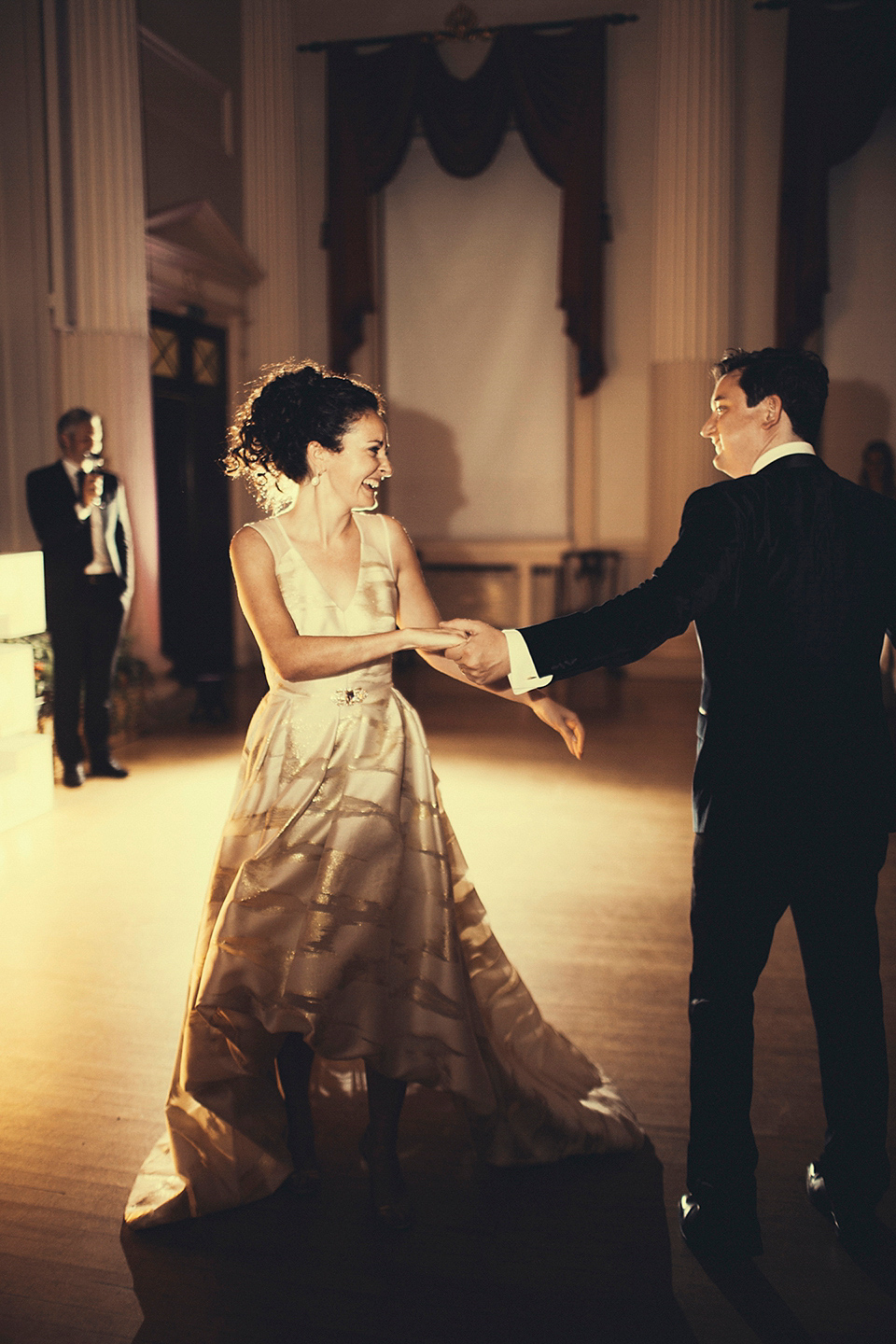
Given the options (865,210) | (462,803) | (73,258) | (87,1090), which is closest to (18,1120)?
(87,1090)

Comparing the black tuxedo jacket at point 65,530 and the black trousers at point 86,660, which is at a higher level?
the black tuxedo jacket at point 65,530

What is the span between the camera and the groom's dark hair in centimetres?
175

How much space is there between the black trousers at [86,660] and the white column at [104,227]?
4.78 ft

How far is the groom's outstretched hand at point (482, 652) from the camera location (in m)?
1.89

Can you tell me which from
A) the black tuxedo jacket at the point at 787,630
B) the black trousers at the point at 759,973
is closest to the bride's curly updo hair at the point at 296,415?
the black tuxedo jacket at the point at 787,630

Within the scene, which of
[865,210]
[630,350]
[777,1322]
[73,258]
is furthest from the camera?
[630,350]

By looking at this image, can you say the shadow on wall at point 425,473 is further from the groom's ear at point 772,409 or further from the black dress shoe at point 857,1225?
the black dress shoe at point 857,1225

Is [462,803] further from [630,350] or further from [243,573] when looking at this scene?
[630,350]

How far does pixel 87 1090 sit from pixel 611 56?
29.8 feet

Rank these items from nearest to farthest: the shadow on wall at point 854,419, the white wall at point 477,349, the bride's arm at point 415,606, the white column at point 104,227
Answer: the bride's arm at point 415,606, the white column at point 104,227, the shadow on wall at point 854,419, the white wall at point 477,349

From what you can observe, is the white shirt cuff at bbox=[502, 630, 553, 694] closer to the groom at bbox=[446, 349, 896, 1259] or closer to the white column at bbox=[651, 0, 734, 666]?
the groom at bbox=[446, 349, 896, 1259]

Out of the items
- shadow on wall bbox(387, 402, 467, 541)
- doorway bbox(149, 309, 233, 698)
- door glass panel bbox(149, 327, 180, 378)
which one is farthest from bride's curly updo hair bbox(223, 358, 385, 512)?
shadow on wall bbox(387, 402, 467, 541)

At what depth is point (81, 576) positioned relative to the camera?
523 centimetres

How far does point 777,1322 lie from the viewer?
5.53 feet
